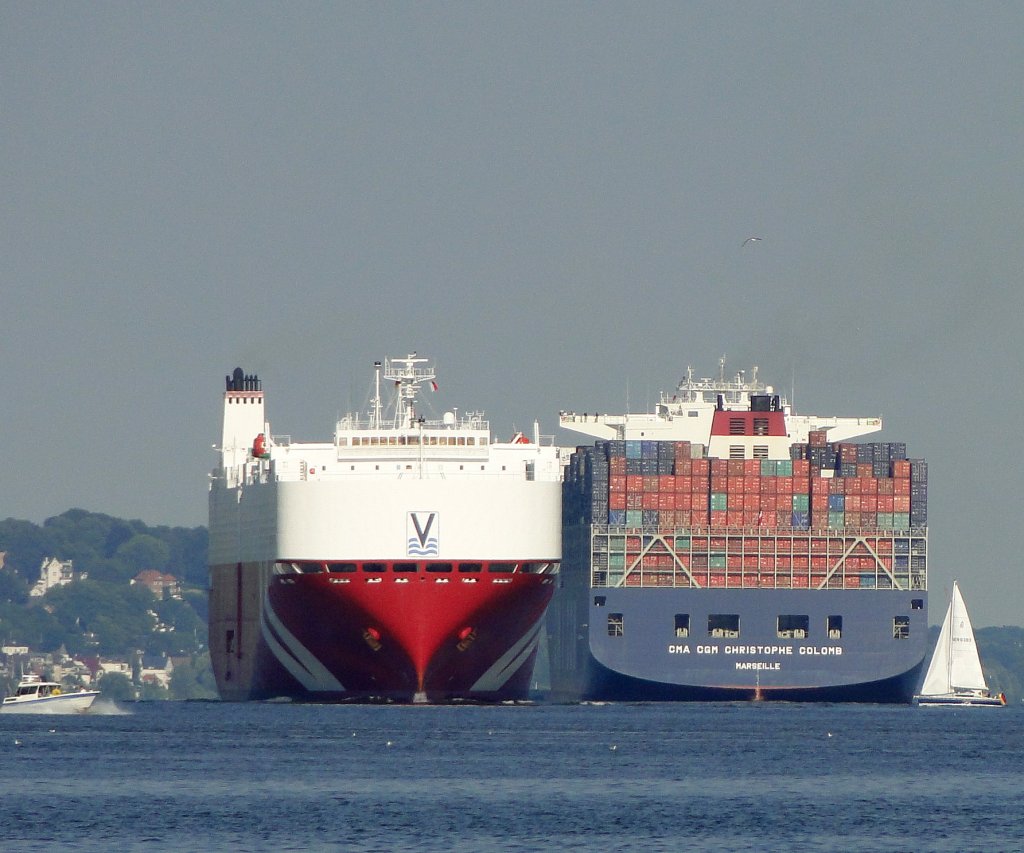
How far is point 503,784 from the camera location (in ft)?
258

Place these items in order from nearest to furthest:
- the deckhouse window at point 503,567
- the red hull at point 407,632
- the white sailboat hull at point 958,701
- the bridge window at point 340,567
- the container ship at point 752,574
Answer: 1. the red hull at point 407,632
2. the bridge window at point 340,567
3. the deckhouse window at point 503,567
4. the container ship at point 752,574
5. the white sailboat hull at point 958,701

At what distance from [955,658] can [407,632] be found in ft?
173

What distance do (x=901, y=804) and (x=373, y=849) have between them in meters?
17.3

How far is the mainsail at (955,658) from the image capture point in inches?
6117

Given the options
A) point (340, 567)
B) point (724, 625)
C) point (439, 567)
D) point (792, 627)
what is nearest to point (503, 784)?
point (439, 567)

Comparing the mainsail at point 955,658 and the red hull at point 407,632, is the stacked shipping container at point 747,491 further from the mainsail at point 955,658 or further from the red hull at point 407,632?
the mainsail at point 955,658

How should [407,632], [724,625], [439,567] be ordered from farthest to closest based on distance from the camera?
1. [724,625]
2. [439,567]
3. [407,632]

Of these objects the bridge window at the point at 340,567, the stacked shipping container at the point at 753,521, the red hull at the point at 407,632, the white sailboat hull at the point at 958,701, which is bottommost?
the white sailboat hull at the point at 958,701

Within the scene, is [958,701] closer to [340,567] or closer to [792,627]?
[792,627]

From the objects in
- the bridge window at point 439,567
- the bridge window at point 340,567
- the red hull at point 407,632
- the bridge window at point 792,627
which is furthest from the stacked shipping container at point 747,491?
the bridge window at point 340,567

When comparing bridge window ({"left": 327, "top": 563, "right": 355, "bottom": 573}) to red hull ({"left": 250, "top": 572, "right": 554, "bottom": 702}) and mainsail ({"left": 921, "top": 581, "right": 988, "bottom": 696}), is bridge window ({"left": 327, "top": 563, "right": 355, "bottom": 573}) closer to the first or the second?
red hull ({"left": 250, "top": 572, "right": 554, "bottom": 702})

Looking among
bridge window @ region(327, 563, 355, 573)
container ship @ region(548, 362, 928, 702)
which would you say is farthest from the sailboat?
bridge window @ region(327, 563, 355, 573)

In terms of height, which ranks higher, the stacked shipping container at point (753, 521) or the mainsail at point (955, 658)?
the stacked shipping container at point (753, 521)

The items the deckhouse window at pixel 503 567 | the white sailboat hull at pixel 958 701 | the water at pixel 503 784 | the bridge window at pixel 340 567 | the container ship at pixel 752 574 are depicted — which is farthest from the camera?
the white sailboat hull at pixel 958 701
